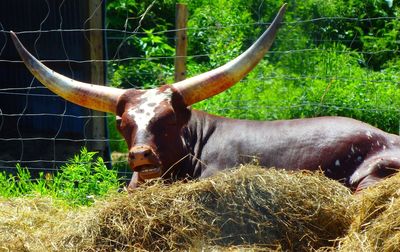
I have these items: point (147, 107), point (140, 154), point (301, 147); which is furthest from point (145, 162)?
point (301, 147)

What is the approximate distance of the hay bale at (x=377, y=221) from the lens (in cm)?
474

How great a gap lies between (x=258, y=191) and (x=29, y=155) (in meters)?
4.51

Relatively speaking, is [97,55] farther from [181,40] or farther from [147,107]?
[147,107]

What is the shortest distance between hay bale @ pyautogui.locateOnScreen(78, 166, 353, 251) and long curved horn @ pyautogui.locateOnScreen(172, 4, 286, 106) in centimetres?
141

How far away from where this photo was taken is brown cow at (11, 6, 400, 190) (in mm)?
6371

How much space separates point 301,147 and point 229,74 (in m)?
0.77

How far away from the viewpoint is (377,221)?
4895 millimetres

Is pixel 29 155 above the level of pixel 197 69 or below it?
below

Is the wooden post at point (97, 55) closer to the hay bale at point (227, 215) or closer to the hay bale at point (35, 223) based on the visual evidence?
the hay bale at point (35, 223)

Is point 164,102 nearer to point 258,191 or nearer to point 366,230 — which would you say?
point 258,191

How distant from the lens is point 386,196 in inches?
197

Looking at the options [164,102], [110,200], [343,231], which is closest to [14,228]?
[110,200]

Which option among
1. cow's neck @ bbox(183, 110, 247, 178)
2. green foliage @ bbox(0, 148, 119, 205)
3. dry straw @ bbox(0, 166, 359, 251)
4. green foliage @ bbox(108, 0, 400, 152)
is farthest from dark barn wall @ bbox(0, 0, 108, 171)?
dry straw @ bbox(0, 166, 359, 251)

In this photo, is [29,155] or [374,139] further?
[29,155]
